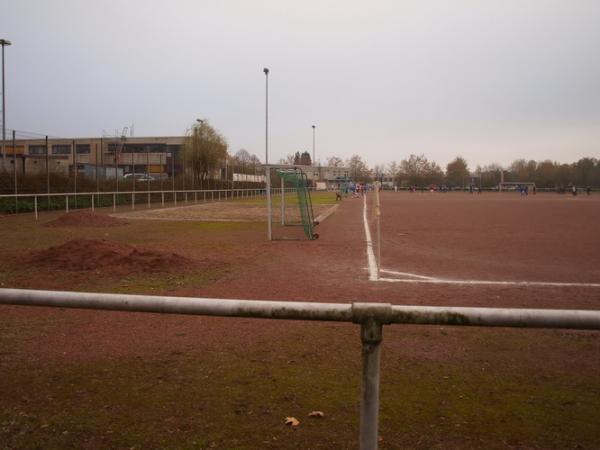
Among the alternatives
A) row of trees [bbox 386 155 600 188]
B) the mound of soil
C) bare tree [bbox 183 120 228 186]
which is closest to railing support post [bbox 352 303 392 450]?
the mound of soil

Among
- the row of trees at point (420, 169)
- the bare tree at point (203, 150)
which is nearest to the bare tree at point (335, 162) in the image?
the row of trees at point (420, 169)

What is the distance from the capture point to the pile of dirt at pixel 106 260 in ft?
29.9

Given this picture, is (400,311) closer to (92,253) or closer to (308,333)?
(308,333)

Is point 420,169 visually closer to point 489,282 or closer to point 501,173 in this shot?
point 501,173

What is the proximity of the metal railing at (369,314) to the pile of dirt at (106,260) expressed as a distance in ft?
23.2

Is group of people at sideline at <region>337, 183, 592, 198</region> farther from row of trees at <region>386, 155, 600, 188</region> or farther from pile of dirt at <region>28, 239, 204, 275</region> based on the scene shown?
pile of dirt at <region>28, 239, 204, 275</region>

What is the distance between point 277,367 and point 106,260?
20.0ft

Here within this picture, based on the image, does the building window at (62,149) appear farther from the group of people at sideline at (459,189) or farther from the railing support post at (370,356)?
the group of people at sideline at (459,189)

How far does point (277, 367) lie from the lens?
4.45 m

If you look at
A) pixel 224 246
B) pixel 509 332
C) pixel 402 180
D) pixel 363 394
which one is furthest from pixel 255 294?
pixel 402 180

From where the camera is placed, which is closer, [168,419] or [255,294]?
[168,419]

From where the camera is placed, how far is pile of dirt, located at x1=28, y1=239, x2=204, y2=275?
911cm

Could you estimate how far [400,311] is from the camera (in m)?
2.02

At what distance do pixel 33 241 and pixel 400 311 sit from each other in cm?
1450
